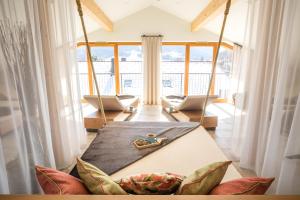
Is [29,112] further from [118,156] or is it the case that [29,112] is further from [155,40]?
[155,40]

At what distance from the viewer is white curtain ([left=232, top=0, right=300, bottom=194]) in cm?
151

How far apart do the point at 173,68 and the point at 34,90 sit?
17.4ft

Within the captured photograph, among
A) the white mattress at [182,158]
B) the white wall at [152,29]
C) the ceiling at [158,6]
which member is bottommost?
the white mattress at [182,158]

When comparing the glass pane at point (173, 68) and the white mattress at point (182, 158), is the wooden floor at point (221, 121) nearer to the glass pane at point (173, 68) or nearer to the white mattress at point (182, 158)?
the white mattress at point (182, 158)

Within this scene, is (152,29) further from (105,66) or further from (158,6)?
(105,66)

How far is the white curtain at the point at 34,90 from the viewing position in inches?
52.4

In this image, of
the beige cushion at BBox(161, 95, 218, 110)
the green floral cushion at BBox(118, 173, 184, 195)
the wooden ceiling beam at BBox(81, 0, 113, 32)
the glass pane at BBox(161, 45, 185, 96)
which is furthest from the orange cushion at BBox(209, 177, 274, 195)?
the glass pane at BBox(161, 45, 185, 96)

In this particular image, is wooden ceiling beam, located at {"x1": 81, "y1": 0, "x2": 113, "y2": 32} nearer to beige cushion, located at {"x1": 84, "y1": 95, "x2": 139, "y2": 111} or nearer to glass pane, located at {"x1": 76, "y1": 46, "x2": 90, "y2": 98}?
beige cushion, located at {"x1": 84, "y1": 95, "x2": 139, "y2": 111}

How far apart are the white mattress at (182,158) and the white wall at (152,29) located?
177 inches

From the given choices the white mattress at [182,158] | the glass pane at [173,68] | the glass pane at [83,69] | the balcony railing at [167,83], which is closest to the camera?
the white mattress at [182,158]

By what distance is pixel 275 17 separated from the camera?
6.35ft

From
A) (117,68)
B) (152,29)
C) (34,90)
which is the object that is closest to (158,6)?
(152,29)

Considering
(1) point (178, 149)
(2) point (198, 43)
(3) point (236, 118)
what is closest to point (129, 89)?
(2) point (198, 43)

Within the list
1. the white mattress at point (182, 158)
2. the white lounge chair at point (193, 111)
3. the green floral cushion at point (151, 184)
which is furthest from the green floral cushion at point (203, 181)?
the white lounge chair at point (193, 111)
